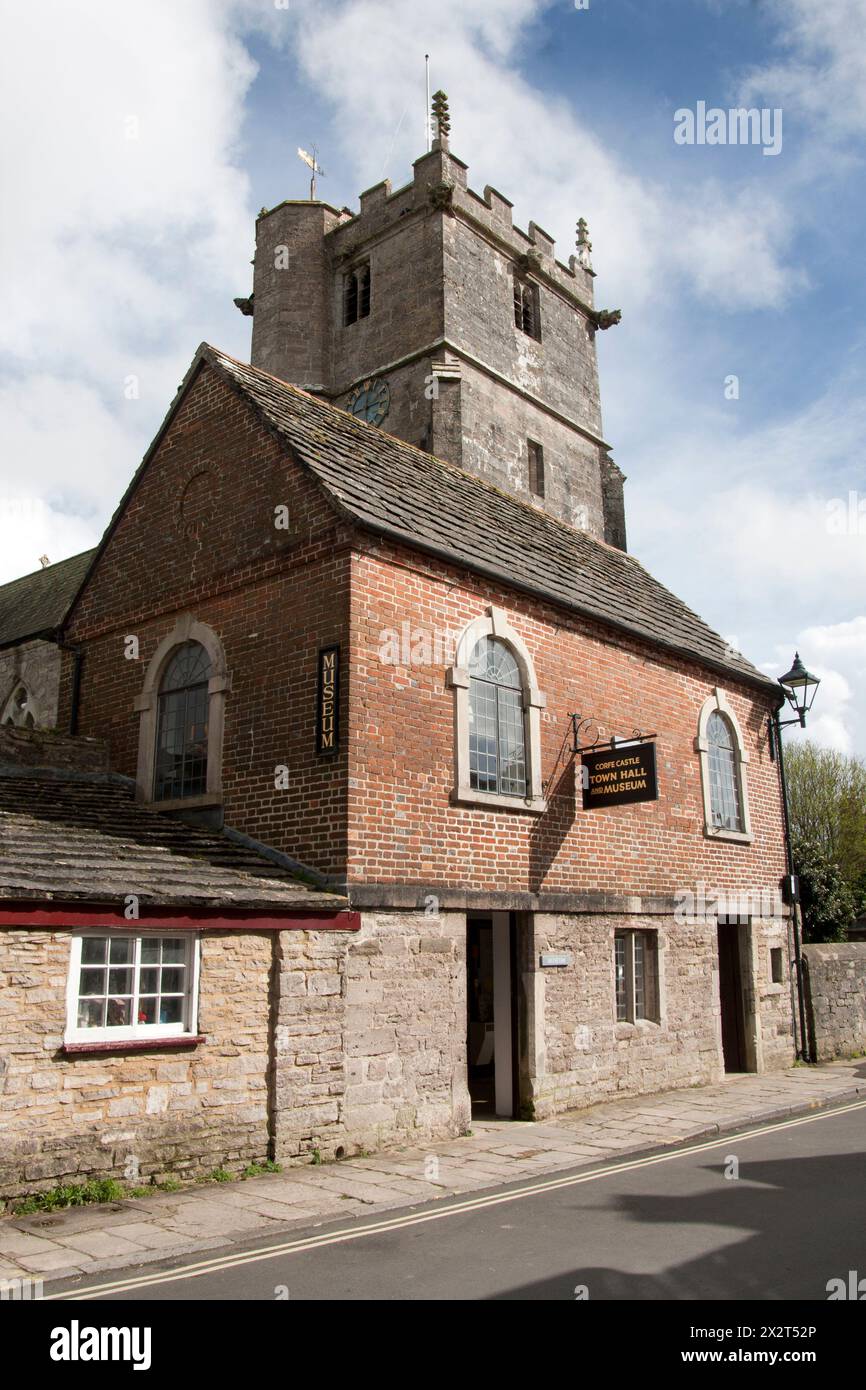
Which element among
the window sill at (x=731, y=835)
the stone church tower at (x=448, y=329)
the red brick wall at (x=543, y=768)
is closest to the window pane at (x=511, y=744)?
the red brick wall at (x=543, y=768)

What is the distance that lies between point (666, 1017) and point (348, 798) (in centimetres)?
694

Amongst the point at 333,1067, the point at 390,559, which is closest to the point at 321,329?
the point at 390,559

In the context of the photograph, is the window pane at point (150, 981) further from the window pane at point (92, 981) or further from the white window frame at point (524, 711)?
the white window frame at point (524, 711)

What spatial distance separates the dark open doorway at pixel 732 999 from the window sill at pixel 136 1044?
1070 cm

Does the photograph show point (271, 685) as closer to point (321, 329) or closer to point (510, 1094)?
point (510, 1094)

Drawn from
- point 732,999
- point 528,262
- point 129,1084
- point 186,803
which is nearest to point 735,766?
point 732,999

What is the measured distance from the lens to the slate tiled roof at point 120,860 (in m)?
8.69

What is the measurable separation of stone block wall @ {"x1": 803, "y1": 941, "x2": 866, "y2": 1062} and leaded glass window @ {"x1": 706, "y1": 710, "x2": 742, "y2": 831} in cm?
339

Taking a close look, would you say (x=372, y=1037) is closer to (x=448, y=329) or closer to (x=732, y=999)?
(x=732, y=999)

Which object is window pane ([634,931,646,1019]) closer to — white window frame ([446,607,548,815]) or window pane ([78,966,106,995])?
white window frame ([446,607,548,815])

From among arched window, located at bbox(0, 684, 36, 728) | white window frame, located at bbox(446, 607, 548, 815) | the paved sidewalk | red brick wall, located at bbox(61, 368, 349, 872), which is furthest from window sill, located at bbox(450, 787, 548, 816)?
arched window, located at bbox(0, 684, 36, 728)

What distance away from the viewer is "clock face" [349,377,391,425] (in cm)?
2877

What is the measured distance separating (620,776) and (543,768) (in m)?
1.00
